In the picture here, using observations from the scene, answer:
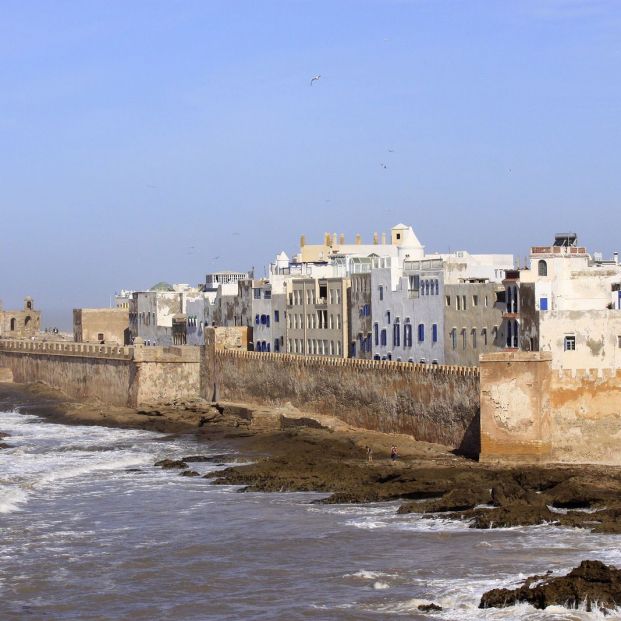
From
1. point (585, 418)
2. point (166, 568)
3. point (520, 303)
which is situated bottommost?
point (166, 568)

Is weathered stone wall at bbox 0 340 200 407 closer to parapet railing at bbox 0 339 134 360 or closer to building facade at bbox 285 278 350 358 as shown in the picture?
parapet railing at bbox 0 339 134 360

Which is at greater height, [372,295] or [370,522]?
[372,295]

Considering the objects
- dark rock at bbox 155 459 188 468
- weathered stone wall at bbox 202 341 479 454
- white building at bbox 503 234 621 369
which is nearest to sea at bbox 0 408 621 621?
dark rock at bbox 155 459 188 468

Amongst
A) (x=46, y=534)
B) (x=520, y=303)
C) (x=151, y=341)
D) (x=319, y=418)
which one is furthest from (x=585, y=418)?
(x=151, y=341)

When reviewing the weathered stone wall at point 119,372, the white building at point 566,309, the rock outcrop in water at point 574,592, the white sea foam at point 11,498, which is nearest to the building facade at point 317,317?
the weathered stone wall at point 119,372

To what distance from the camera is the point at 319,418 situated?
56.1 metres

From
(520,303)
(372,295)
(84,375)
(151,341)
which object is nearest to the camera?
(520,303)

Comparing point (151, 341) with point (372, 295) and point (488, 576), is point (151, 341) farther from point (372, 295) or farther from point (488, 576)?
point (488, 576)

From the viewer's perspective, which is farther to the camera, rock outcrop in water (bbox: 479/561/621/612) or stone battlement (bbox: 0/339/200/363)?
stone battlement (bbox: 0/339/200/363)

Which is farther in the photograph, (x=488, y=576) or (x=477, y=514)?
(x=477, y=514)

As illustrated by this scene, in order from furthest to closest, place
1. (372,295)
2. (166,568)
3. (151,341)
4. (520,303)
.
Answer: (151,341), (372,295), (520,303), (166,568)

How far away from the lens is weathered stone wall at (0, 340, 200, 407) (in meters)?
67.9

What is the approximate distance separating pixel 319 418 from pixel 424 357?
4923 mm

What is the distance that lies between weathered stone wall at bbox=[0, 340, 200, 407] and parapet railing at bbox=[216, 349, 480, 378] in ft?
8.00
